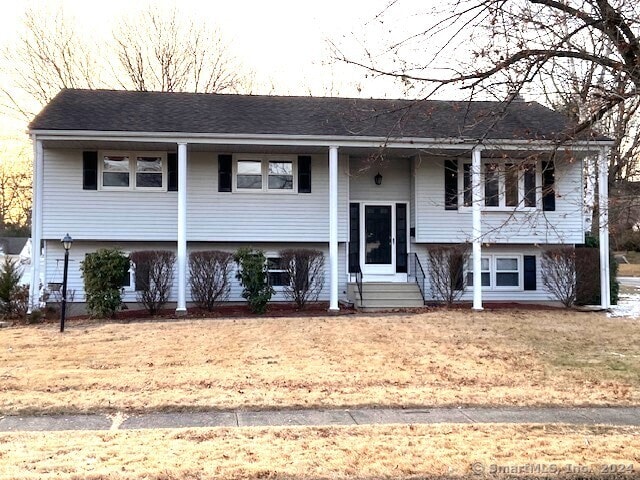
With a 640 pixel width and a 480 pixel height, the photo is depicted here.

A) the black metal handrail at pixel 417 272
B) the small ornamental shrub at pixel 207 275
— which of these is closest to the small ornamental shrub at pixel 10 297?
the small ornamental shrub at pixel 207 275

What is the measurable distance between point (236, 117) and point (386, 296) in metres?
6.14

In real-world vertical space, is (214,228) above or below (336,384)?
above

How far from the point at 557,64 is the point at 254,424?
15.5 ft

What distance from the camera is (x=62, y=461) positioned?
4676 millimetres

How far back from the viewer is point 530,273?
54.6 feet

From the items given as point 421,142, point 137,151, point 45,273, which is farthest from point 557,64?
point 45,273

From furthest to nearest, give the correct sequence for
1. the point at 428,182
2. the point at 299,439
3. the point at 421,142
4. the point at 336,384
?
the point at 428,182
the point at 421,142
the point at 336,384
the point at 299,439

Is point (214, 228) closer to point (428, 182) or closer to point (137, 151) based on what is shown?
point (137, 151)

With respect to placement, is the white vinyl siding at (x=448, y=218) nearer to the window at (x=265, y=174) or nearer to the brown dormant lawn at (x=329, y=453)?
the window at (x=265, y=174)

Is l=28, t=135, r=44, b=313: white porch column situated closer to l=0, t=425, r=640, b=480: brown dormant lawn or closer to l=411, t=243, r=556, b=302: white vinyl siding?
l=0, t=425, r=640, b=480: brown dormant lawn

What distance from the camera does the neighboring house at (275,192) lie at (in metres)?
14.4

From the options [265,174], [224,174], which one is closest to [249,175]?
[265,174]

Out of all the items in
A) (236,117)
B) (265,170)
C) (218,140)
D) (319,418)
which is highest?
(236,117)

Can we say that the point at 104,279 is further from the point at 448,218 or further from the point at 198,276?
the point at 448,218
